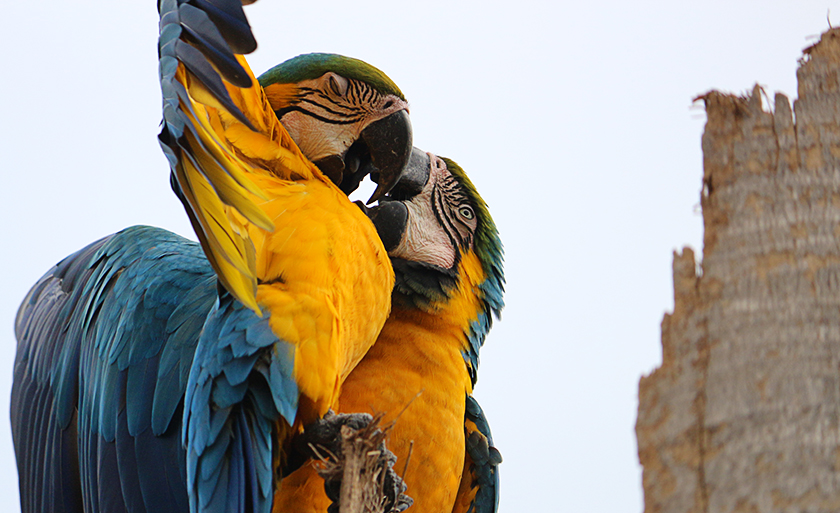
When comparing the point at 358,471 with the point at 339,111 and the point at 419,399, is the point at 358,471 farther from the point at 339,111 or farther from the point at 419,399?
the point at 339,111

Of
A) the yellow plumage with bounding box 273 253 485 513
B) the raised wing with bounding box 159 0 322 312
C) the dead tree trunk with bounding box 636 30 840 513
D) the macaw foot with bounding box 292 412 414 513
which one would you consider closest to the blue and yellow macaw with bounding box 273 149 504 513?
the yellow plumage with bounding box 273 253 485 513

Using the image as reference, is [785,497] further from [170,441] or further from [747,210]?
[170,441]

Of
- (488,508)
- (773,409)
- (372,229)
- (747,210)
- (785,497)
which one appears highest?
(372,229)

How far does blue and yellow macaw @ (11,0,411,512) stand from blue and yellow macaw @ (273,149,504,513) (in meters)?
0.20

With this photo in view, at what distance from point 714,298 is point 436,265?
131 cm

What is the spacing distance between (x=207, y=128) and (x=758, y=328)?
3.52ft

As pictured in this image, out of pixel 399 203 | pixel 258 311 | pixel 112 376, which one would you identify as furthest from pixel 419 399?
pixel 112 376

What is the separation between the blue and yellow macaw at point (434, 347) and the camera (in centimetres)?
216

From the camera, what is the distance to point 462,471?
2.45 meters

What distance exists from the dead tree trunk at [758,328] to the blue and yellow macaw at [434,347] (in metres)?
1.03

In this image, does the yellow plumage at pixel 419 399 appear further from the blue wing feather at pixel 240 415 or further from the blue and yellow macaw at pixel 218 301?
the blue wing feather at pixel 240 415

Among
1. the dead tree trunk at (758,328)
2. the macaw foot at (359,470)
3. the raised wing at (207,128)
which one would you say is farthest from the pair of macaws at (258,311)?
the dead tree trunk at (758,328)

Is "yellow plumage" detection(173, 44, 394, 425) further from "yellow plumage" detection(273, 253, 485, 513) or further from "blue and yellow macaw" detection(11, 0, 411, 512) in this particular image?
"yellow plumage" detection(273, 253, 485, 513)

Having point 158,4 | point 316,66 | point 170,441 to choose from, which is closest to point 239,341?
point 170,441
